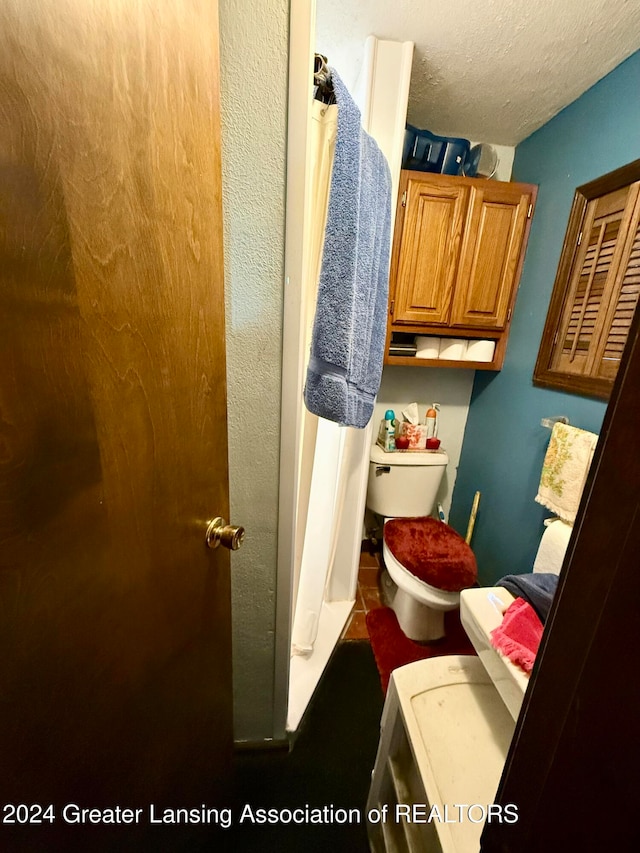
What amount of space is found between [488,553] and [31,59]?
2.01 metres

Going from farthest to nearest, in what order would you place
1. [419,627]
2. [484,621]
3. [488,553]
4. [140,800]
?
[488,553]
[419,627]
[484,621]
[140,800]

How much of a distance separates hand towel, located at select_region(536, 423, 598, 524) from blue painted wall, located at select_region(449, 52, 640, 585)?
8 centimetres

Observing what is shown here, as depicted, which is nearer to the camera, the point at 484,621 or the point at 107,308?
the point at 107,308

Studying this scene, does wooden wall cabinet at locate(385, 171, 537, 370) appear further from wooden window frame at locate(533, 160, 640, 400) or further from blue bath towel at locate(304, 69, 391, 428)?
blue bath towel at locate(304, 69, 391, 428)

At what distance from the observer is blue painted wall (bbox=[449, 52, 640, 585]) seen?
3.66 ft

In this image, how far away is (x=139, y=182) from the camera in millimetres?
369

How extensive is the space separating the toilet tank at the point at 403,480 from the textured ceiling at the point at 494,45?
1517 mm

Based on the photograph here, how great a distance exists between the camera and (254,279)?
0.68m

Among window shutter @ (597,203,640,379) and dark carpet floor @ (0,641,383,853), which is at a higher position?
window shutter @ (597,203,640,379)

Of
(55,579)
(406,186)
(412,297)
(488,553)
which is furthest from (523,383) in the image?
(55,579)

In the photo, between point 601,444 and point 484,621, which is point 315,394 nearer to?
point 601,444

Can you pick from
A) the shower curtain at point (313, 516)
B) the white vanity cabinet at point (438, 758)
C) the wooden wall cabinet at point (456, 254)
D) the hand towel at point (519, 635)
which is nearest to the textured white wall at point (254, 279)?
the shower curtain at point (313, 516)

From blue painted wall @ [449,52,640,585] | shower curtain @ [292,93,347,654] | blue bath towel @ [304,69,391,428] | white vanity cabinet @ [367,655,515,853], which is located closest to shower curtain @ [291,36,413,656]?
shower curtain @ [292,93,347,654]

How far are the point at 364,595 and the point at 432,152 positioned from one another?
2.17 meters
